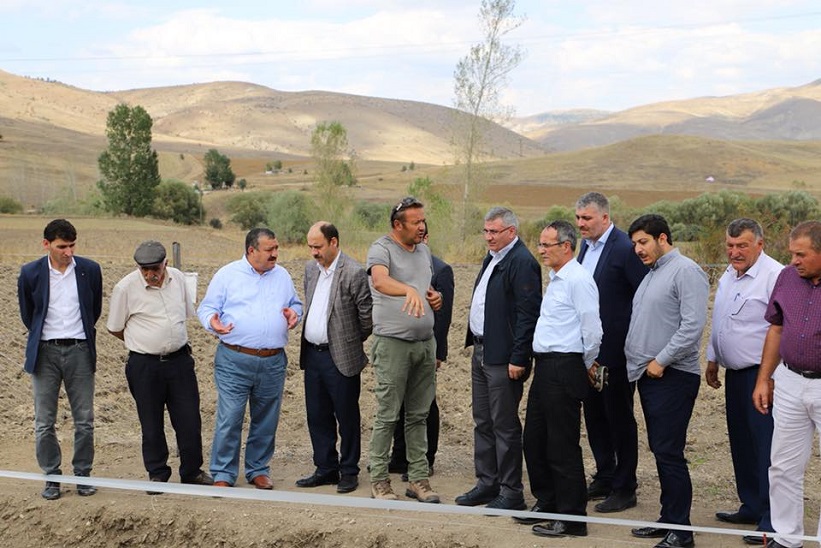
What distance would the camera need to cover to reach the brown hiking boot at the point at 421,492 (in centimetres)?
668

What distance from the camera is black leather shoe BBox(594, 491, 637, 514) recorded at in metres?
6.52

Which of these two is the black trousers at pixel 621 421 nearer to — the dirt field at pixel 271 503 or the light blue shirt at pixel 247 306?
the dirt field at pixel 271 503

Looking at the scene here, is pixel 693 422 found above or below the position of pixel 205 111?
below

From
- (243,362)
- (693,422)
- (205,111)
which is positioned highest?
(205,111)

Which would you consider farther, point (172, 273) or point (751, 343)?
point (172, 273)

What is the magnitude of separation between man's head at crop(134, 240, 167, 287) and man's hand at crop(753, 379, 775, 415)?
4.11m

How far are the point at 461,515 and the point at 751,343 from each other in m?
2.19

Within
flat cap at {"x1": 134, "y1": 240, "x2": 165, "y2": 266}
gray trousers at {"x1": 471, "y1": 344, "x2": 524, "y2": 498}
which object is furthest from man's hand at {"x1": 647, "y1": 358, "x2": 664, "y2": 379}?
flat cap at {"x1": 134, "y1": 240, "x2": 165, "y2": 266}

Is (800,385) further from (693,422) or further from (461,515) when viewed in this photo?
(693,422)

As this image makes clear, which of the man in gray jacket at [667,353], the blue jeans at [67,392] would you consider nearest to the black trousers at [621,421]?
the man in gray jacket at [667,353]

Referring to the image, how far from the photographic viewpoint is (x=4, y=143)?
317ft

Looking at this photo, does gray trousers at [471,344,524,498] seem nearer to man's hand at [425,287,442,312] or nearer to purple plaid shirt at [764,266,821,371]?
man's hand at [425,287,442,312]

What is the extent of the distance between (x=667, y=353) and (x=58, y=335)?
13.7 ft

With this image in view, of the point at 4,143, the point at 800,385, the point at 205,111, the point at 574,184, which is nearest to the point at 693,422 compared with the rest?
the point at 800,385
